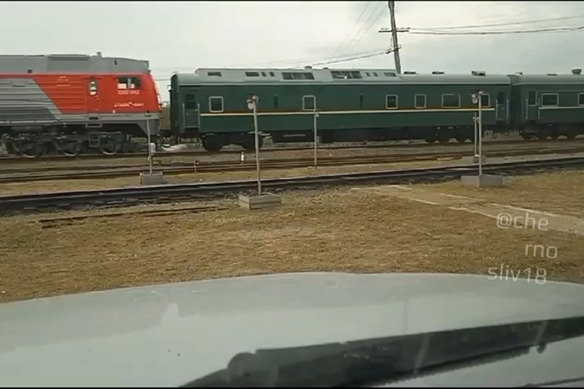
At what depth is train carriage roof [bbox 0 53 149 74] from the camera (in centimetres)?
2378

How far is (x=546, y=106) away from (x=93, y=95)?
64.7 ft

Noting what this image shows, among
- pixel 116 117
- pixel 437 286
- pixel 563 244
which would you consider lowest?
pixel 563 244

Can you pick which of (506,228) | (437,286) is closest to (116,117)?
(506,228)

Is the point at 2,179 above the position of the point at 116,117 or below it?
below

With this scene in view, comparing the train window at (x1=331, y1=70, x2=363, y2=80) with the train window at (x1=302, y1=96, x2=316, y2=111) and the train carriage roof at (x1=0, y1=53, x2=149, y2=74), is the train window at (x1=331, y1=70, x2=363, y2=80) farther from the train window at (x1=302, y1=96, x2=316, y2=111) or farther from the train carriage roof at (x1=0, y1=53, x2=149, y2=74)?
the train carriage roof at (x1=0, y1=53, x2=149, y2=74)

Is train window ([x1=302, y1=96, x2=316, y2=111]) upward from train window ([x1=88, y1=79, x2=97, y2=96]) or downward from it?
downward

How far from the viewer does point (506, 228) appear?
11.2m

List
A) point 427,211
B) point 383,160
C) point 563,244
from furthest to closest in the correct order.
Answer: point 383,160 → point 427,211 → point 563,244

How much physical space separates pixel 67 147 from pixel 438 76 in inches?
636

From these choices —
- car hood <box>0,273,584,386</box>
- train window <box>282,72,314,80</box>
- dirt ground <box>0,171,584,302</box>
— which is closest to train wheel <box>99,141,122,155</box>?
train window <box>282,72,314,80</box>

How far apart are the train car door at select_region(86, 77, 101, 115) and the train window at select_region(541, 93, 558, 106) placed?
766 inches

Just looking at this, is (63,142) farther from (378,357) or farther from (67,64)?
(378,357)

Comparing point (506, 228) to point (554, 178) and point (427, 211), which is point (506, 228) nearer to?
point (427, 211)

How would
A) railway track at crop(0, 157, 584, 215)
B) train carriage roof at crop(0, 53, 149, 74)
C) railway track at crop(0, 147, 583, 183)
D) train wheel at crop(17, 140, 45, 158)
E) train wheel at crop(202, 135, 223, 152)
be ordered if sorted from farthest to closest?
train wheel at crop(202, 135, 223, 152), train wheel at crop(17, 140, 45, 158), train carriage roof at crop(0, 53, 149, 74), railway track at crop(0, 147, 583, 183), railway track at crop(0, 157, 584, 215)
